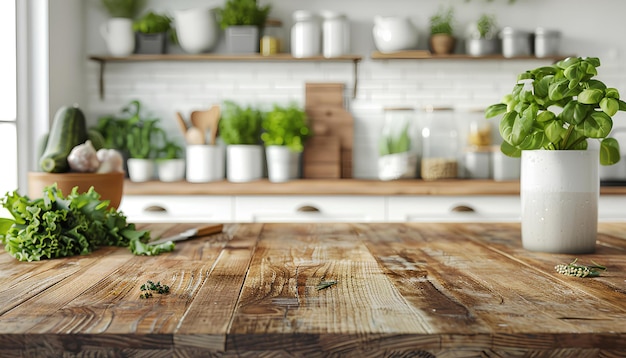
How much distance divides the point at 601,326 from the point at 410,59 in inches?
137

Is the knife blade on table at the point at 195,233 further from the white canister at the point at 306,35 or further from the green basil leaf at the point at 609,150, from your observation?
the white canister at the point at 306,35

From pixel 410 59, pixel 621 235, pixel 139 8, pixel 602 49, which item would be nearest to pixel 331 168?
pixel 410 59

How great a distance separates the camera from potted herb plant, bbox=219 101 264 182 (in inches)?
150

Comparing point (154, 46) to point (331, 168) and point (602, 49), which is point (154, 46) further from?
point (602, 49)

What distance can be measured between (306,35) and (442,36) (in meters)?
0.82

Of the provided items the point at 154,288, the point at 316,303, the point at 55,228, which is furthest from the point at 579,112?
the point at 55,228

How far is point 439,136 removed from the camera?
4.09m

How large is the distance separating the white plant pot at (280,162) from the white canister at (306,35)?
0.61 m

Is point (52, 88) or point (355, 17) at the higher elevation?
point (355, 17)

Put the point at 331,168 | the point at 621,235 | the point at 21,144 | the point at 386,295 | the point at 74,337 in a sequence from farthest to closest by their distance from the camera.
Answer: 1. the point at 331,168
2. the point at 21,144
3. the point at 621,235
4. the point at 386,295
5. the point at 74,337

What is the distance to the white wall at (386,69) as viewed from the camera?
4145 mm

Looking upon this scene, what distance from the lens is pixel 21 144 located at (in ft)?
11.3

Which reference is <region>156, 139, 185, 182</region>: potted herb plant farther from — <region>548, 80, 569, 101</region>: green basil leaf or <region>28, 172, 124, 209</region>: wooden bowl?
<region>548, 80, 569, 101</region>: green basil leaf

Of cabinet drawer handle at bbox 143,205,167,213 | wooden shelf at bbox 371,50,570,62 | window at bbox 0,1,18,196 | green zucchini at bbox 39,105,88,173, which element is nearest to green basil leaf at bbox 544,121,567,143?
green zucchini at bbox 39,105,88,173
